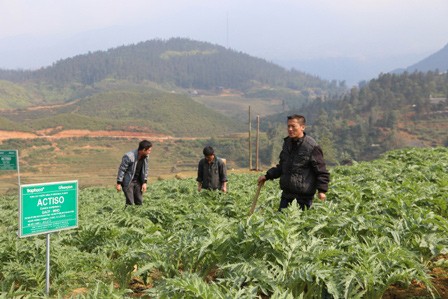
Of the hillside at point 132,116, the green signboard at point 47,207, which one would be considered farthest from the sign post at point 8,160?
the hillside at point 132,116

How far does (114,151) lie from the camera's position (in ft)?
298

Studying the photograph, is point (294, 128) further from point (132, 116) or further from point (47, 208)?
point (132, 116)

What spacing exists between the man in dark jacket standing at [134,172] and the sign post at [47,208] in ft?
12.7

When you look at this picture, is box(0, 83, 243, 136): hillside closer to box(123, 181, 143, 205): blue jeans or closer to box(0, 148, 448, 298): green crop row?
box(123, 181, 143, 205): blue jeans

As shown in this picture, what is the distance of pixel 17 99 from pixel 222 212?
180 metres

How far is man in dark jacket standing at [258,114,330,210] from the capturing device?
6062mm

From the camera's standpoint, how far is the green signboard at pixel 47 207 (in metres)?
4.32

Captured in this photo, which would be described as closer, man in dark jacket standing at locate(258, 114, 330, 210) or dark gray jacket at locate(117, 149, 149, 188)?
man in dark jacket standing at locate(258, 114, 330, 210)

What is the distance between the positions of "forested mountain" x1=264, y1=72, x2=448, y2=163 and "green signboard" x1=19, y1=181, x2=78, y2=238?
208 feet

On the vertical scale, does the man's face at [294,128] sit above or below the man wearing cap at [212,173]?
above

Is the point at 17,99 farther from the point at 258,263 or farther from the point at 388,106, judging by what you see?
the point at 258,263

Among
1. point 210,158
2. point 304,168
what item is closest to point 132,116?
point 210,158

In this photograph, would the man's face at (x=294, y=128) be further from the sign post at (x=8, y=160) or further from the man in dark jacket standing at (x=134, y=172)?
the sign post at (x=8, y=160)

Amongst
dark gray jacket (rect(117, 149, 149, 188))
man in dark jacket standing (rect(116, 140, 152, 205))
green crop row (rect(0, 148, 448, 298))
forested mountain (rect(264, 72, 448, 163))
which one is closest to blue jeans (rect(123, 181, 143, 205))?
man in dark jacket standing (rect(116, 140, 152, 205))
